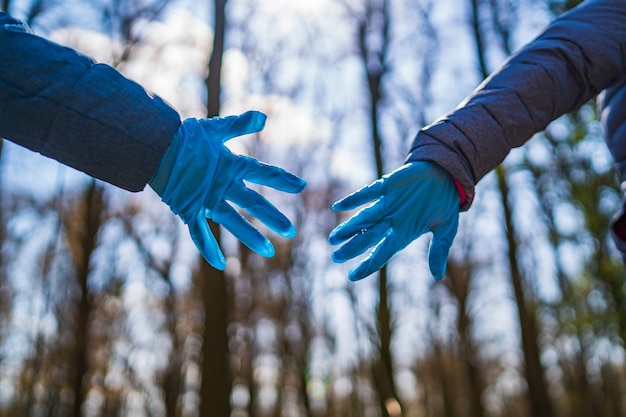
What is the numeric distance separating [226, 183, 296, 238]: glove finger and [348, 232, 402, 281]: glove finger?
0.23 meters

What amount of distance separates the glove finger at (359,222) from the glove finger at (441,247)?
22cm

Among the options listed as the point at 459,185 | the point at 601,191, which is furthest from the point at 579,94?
the point at 601,191

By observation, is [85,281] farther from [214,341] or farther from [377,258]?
[377,258]

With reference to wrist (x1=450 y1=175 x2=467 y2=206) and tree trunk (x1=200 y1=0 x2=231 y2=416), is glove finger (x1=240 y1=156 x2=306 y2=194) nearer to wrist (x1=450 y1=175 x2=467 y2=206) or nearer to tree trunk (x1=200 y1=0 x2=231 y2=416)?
wrist (x1=450 y1=175 x2=467 y2=206)

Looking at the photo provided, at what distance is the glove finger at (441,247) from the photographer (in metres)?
1.83

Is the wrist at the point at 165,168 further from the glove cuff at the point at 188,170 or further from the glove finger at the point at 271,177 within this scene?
the glove finger at the point at 271,177

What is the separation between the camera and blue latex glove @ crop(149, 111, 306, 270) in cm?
173

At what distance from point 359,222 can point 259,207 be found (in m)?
0.33

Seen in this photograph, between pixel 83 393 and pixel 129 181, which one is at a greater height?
pixel 83 393

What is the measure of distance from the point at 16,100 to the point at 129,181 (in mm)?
345

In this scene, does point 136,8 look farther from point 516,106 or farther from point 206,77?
point 516,106

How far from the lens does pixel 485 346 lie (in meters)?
27.3

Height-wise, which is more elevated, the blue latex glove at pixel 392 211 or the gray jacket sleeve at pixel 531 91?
the gray jacket sleeve at pixel 531 91

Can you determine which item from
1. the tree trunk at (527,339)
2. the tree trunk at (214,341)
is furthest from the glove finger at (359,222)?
the tree trunk at (527,339)
